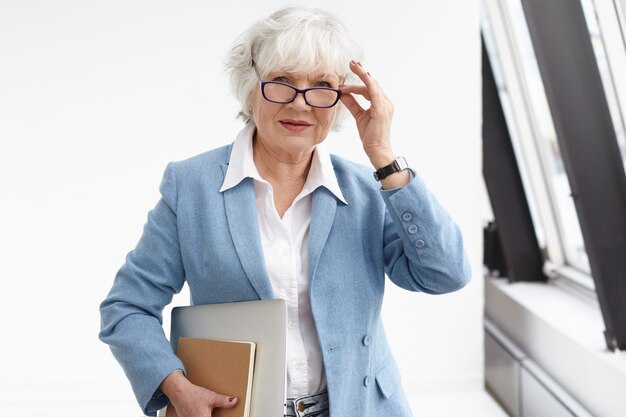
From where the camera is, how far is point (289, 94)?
1.44 metres

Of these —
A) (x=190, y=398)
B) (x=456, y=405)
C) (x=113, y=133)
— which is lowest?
(x=456, y=405)

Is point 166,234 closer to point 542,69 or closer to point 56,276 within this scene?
point 542,69

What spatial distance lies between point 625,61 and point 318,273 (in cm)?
177

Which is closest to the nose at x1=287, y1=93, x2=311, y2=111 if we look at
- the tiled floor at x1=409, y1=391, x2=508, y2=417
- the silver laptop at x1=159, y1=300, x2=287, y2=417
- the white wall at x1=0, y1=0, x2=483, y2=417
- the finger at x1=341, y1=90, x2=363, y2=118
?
the finger at x1=341, y1=90, x2=363, y2=118

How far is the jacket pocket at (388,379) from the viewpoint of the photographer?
1532mm

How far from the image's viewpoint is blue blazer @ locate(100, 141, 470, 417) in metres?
1.43

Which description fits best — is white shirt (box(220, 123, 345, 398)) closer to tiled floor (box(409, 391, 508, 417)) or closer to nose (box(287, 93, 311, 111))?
nose (box(287, 93, 311, 111))

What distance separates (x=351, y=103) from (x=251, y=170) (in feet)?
0.80

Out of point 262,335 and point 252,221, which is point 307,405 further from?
point 252,221

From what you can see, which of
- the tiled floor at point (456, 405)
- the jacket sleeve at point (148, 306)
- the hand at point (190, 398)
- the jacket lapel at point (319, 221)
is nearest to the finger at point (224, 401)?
the hand at point (190, 398)

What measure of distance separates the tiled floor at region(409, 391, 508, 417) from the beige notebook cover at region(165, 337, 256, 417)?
2.55 metres

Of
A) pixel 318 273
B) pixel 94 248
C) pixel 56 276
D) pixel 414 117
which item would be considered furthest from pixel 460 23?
pixel 318 273

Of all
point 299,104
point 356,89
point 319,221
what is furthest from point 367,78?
point 319,221

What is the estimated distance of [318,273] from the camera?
4.78ft
